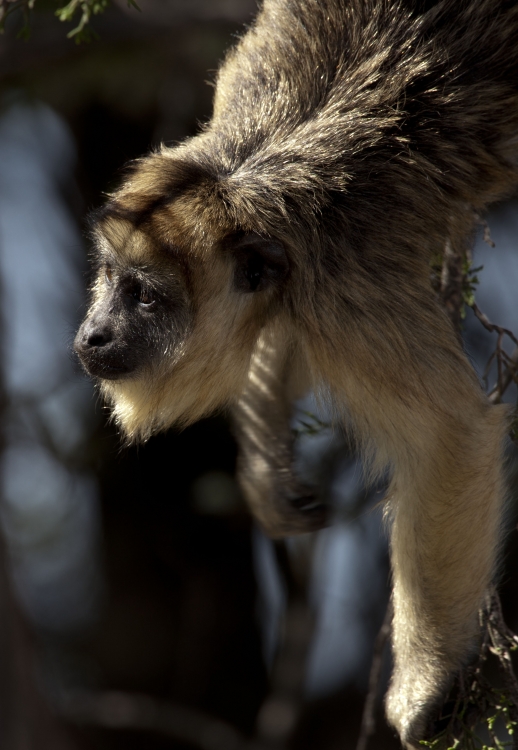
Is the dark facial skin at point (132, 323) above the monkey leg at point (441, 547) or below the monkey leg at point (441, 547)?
above

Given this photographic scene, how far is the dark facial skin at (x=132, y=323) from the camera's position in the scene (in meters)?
3.38

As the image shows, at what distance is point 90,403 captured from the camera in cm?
734

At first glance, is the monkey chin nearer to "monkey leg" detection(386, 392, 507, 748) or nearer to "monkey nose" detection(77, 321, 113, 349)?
"monkey nose" detection(77, 321, 113, 349)

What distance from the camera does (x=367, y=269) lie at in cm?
347

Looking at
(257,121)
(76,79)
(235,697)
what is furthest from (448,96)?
(235,697)

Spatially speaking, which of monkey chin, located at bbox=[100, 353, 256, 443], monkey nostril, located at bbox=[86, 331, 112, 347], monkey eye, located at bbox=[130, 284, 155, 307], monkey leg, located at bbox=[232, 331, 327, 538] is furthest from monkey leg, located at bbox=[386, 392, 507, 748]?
monkey nostril, located at bbox=[86, 331, 112, 347]

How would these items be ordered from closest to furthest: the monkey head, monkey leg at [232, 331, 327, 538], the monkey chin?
the monkey head → the monkey chin → monkey leg at [232, 331, 327, 538]

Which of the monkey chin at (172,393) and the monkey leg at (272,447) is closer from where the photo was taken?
the monkey chin at (172,393)

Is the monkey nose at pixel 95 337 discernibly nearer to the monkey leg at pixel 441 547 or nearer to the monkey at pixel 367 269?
the monkey at pixel 367 269

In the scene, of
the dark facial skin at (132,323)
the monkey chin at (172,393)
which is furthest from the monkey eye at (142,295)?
the monkey chin at (172,393)

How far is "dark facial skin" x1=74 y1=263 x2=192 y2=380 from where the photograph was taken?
338 cm

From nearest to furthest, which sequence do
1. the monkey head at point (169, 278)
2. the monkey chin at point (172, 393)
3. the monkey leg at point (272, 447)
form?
the monkey head at point (169, 278) < the monkey chin at point (172, 393) < the monkey leg at point (272, 447)

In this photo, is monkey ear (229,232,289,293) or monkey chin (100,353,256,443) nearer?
monkey ear (229,232,289,293)

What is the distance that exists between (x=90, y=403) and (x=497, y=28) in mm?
4830
